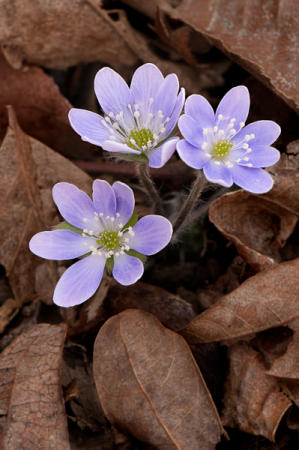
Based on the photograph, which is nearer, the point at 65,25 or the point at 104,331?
the point at 104,331

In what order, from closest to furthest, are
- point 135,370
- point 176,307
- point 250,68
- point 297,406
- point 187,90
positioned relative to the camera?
point 135,370, point 297,406, point 176,307, point 250,68, point 187,90

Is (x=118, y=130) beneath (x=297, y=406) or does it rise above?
above

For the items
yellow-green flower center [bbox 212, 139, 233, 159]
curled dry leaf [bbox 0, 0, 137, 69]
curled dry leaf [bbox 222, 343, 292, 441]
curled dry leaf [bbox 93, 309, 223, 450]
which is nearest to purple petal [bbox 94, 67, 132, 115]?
yellow-green flower center [bbox 212, 139, 233, 159]

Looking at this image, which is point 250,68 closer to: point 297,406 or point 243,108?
point 243,108

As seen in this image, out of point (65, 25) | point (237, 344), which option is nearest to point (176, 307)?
point (237, 344)

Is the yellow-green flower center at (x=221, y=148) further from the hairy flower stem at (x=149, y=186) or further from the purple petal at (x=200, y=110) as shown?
the hairy flower stem at (x=149, y=186)

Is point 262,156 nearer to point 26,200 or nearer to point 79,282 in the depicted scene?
point 79,282
